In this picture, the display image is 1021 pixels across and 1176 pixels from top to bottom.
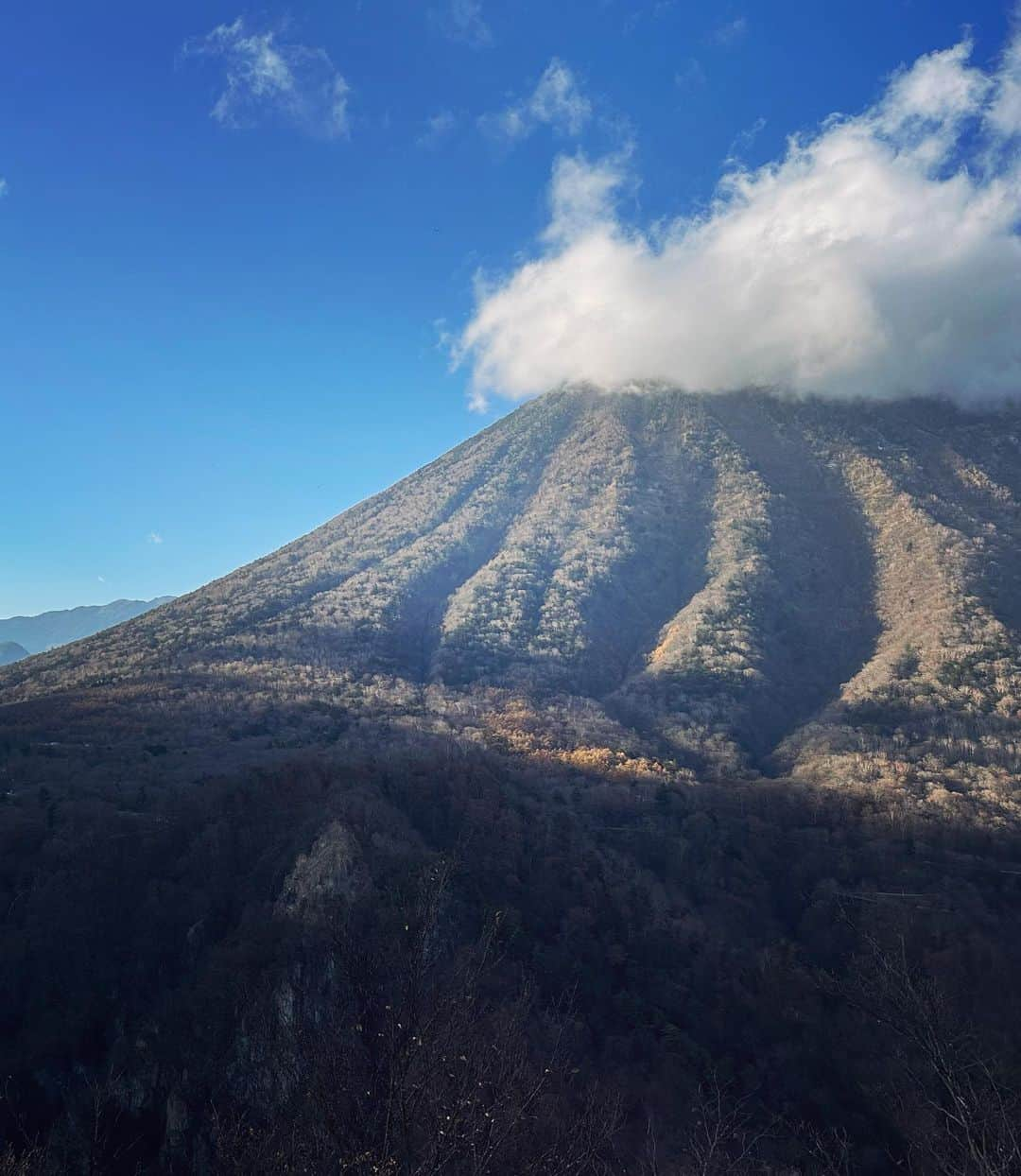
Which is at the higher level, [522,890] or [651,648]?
[651,648]

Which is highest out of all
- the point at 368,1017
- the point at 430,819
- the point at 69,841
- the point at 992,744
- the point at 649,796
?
the point at 368,1017

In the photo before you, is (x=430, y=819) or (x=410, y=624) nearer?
(x=430, y=819)

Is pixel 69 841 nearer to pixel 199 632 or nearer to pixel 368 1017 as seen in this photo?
pixel 368 1017

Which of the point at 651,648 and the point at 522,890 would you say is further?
the point at 651,648

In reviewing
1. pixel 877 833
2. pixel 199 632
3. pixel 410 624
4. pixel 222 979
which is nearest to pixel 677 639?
pixel 410 624

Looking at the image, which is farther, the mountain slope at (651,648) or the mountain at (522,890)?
the mountain slope at (651,648)
